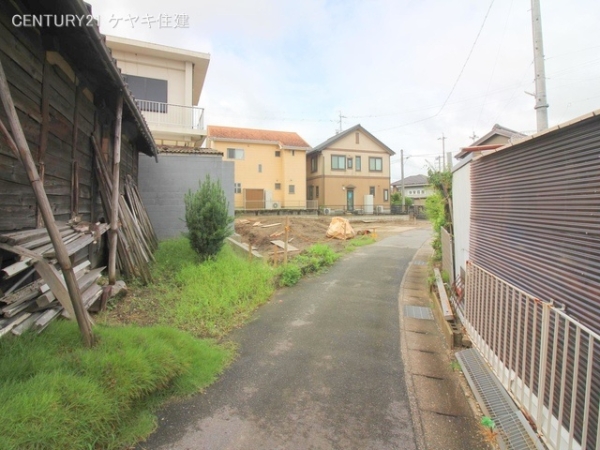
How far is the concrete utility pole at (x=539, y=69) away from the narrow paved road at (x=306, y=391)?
6870 mm

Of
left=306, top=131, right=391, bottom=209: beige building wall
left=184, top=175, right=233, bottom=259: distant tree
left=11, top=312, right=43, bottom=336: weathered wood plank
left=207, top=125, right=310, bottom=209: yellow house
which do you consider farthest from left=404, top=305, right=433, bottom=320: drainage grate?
left=306, top=131, right=391, bottom=209: beige building wall

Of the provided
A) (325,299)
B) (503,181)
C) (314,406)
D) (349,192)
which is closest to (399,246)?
(325,299)

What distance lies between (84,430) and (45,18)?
376 cm

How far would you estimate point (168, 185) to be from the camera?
32.9 feet

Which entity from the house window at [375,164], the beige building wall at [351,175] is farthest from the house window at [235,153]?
the house window at [375,164]

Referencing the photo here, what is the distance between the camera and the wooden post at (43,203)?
2.35 m

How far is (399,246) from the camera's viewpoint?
12.7 m

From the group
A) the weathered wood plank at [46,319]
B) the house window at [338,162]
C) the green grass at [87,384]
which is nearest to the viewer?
the green grass at [87,384]

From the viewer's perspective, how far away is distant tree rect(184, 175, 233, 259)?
6754 millimetres

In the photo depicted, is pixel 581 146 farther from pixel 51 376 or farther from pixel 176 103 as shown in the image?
pixel 176 103

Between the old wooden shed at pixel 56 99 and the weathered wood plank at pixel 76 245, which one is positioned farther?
the old wooden shed at pixel 56 99

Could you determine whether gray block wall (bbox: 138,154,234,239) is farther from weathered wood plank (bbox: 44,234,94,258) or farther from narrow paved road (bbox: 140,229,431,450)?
weathered wood plank (bbox: 44,234,94,258)

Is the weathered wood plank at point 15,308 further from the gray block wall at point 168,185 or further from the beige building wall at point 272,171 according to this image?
the beige building wall at point 272,171

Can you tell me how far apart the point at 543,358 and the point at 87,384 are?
3.19 m
